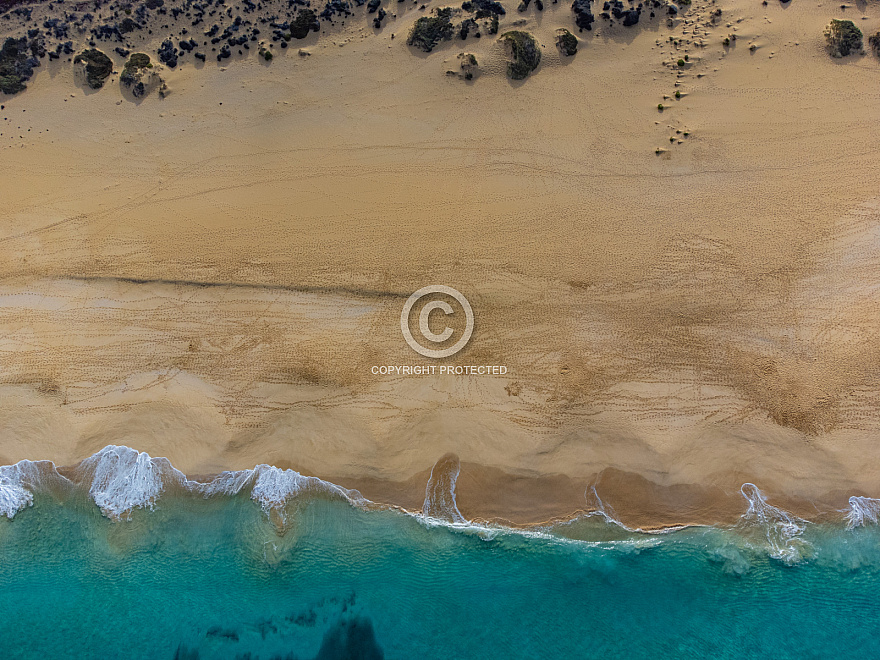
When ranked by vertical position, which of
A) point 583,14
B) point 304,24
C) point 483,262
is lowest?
point 483,262

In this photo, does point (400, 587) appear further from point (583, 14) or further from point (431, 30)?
point (583, 14)

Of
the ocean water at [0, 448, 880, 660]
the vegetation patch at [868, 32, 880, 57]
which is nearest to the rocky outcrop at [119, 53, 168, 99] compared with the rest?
the ocean water at [0, 448, 880, 660]

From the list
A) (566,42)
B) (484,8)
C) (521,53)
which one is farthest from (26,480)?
(566,42)

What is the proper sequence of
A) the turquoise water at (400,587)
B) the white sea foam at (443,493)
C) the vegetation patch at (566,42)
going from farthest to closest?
the vegetation patch at (566,42), the white sea foam at (443,493), the turquoise water at (400,587)

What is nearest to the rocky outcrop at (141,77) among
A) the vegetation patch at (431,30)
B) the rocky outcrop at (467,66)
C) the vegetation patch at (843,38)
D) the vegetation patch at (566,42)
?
the vegetation patch at (431,30)

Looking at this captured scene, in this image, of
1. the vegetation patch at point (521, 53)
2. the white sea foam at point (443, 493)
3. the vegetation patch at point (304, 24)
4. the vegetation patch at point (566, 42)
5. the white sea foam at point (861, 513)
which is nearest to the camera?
the white sea foam at point (861, 513)

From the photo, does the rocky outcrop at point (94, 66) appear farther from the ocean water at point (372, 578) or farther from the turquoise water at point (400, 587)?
the turquoise water at point (400, 587)

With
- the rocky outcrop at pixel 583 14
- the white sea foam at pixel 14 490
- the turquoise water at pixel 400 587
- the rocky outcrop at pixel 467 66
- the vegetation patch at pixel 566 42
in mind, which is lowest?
the turquoise water at pixel 400 587

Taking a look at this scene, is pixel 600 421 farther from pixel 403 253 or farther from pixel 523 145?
pixel 523 145
